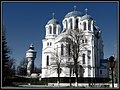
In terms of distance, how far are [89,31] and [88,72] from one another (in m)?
8.36

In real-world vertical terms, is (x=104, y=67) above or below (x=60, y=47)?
below

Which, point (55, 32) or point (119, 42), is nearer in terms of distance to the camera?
point (119, 42)

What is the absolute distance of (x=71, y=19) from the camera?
63.3 m

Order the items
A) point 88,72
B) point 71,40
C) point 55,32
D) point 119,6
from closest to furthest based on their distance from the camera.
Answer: point 119,6 → point 71,40 → point 88,72 → point 55,32

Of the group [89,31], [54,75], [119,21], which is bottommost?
[54,75]

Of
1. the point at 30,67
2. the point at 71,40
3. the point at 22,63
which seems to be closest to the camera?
the point at 71,40

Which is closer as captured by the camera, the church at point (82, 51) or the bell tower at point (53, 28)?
the church at point (82, 51)

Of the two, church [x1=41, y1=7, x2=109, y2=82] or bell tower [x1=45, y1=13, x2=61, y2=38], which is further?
bell tower [x1=45, y1=13, x2=61, y2=38]

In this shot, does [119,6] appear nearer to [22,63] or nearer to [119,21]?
[119,21]

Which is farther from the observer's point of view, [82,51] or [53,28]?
[53,28]

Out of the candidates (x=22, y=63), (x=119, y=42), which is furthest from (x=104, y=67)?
(x=119, y=42)

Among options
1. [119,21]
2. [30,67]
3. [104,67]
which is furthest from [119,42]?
[30,67]

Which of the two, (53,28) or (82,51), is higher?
(53,28)

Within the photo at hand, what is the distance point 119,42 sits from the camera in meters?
12.9
